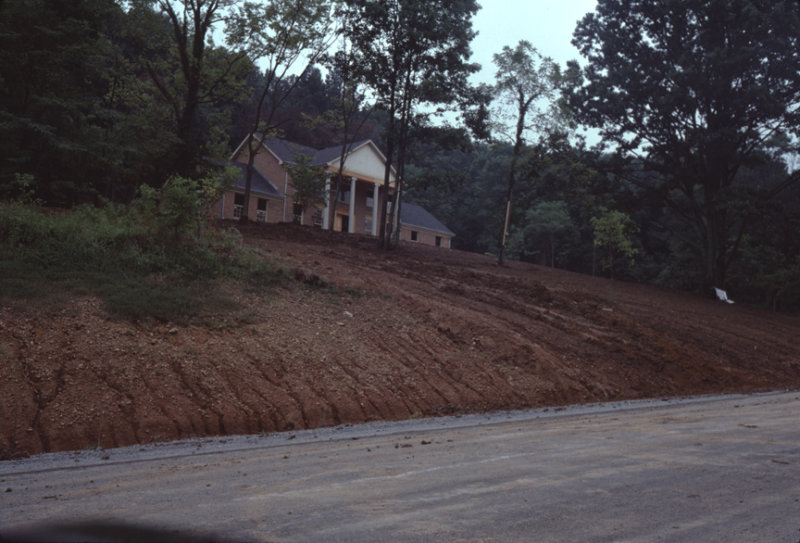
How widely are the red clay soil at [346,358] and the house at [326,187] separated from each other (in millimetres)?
21350

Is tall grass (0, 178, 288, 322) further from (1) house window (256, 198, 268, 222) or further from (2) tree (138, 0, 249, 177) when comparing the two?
(1) house window (256, 198, 268, 222)

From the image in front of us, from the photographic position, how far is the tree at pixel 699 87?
23.5 m

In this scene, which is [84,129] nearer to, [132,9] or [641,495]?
[132,9]

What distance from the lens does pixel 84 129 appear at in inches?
686

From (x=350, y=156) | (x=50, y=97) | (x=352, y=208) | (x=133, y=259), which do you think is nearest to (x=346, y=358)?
(x=133, y=259)

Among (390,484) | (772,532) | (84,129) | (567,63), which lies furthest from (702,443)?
(567,63)

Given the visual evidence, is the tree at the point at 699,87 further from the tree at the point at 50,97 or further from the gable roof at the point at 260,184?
the gable roof at the point at 260,184

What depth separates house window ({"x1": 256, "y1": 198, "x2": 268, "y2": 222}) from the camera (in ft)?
133

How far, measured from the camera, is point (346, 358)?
9977 millimetres

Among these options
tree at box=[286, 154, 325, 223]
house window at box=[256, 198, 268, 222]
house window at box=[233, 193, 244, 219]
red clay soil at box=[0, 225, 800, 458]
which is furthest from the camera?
house window at box=[256, 198, 268, 222]

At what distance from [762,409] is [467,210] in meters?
62.1

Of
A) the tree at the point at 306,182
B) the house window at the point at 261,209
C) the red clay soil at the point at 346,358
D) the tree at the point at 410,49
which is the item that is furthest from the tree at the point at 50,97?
the house window at the point at 261,209

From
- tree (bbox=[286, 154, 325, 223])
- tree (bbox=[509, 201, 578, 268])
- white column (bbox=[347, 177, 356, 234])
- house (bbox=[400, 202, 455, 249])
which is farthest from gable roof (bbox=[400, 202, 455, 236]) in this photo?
tree (bbox=[286, 154, 325, 223])

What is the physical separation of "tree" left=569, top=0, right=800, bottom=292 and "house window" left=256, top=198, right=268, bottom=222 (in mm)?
21616
